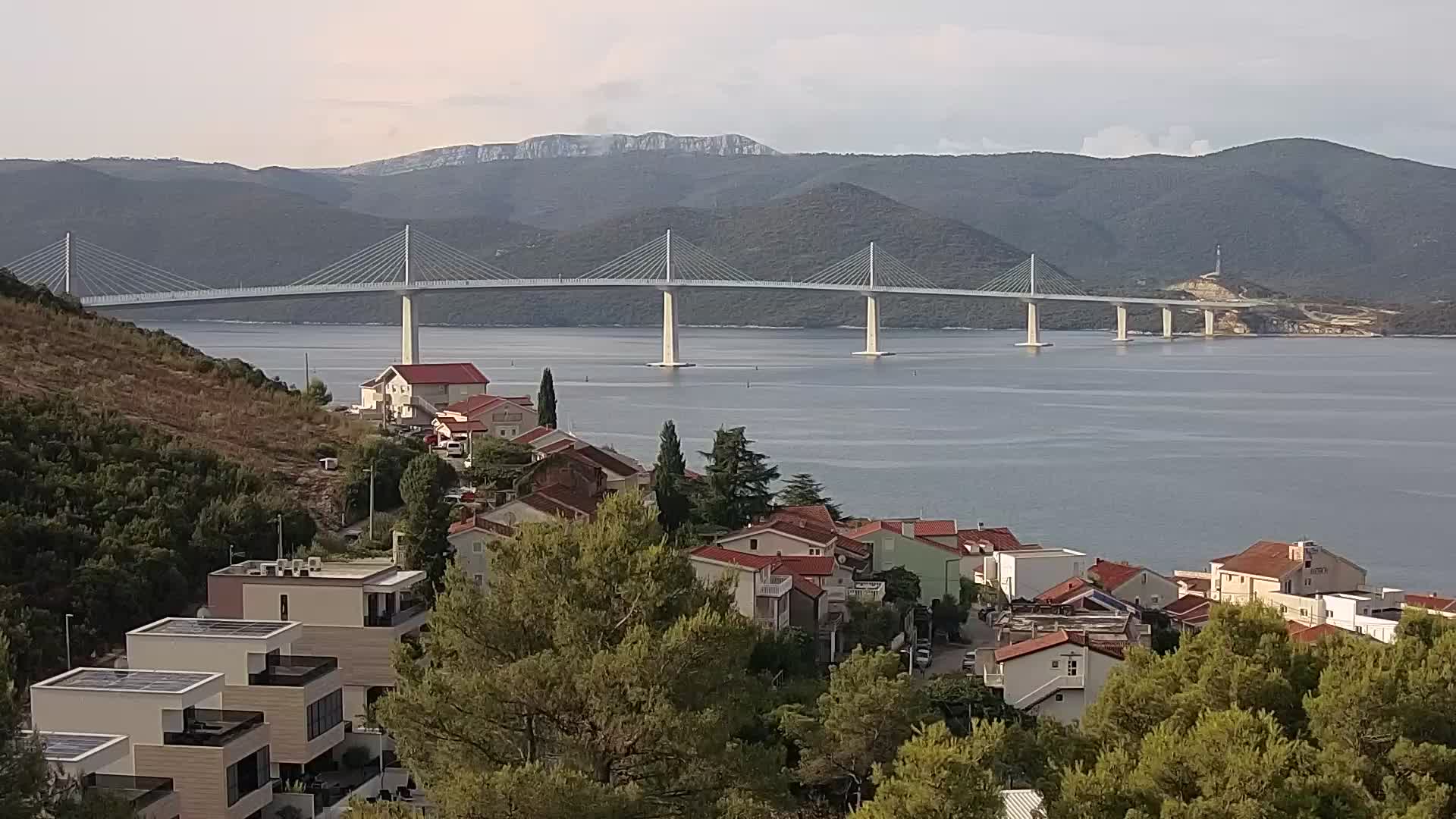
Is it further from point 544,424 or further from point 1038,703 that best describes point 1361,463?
point 1038,703

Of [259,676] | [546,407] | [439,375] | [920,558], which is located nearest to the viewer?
[259,676]

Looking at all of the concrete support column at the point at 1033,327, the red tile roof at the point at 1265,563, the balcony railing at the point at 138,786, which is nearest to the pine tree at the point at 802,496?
the red tile roof at the point at 1265,563

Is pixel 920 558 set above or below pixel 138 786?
below

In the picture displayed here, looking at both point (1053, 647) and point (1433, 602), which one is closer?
point (1053, 647)

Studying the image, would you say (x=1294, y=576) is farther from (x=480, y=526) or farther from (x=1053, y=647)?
(x=480, y=526)

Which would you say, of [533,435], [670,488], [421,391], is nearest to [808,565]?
[670,488]

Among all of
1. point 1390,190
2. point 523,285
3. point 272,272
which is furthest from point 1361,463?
point 1390,190

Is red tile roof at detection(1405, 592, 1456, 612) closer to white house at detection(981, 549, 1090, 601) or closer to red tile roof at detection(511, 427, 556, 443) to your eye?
white house at detection(981, 549, 1090, 601)
